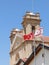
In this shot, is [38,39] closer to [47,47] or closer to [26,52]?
[26,52]

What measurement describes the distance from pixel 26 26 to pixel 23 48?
5.12 meters

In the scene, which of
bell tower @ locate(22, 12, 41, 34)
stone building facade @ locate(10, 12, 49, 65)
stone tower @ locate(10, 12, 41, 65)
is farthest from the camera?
bell tower @ locate(22, 12, 41, 34)

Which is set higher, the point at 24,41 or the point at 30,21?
the point at 30,21

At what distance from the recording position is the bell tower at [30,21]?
7100 centimetres

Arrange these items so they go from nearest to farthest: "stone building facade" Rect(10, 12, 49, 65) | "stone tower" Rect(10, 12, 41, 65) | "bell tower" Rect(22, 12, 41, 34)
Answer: "stone building facade" Rect(10, 12, 49, 65) < "stone tower" Rect(10, 12, 41, 65) < "bell tower" Rect(22, 12, 41, 34)

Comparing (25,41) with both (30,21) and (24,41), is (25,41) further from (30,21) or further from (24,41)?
(30,21)

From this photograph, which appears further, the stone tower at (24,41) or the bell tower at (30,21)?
the bell tower at (30,21)

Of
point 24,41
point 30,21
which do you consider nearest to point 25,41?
point 24,41

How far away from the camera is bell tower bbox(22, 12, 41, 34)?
71000 millimetres

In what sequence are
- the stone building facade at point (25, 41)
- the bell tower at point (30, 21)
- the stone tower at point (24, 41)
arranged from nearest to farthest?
1. the stone building facade at point (25, 41)
2. the stone tower at point (24, 41)
3. the bell tower at point (30, 21)

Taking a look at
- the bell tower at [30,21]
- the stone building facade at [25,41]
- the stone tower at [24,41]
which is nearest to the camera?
the stone building facade at [25,41]

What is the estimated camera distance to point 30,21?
71500mm

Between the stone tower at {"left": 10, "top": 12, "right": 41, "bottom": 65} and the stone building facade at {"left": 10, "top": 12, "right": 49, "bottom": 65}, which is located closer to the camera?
the stone building facade at {"left": 10, "top": 12, "right": 49, "bottom": 65}

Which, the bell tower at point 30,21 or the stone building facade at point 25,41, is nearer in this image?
the stone building facade at point 25,41
